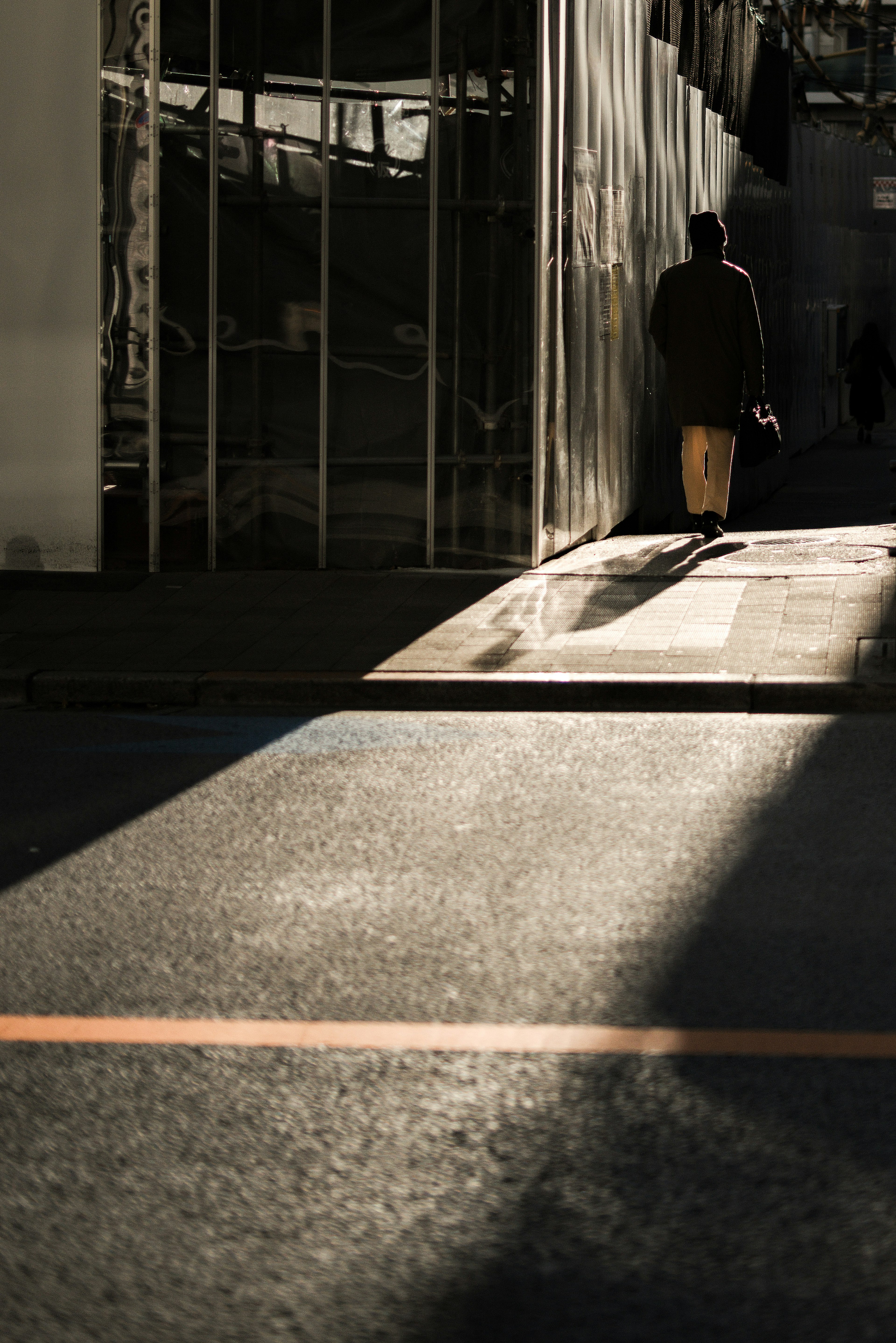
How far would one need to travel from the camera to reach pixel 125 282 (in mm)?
11609

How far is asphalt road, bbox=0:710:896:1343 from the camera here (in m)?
3.14

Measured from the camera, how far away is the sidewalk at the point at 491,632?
8.53 m

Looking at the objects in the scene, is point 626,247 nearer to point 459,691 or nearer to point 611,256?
point 611,256

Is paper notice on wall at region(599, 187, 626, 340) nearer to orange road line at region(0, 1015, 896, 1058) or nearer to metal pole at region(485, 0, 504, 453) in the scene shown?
metal pole at region(485, 0, 504, 453)

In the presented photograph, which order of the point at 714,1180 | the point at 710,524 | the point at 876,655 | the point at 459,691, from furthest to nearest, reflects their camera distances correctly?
the point at 710,524
the point at 876,655
the point at 459,691
the point at 714,1180

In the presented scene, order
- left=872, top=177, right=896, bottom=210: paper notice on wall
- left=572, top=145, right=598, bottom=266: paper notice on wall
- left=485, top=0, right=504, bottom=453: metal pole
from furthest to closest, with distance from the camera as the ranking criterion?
left=872, top=177, right=896, bottom=210: paper notice on wall < left=572, top=145, right=598, bottom=266: paper notice on wall < left=485, top=0, right=504, bottom=453: metal pole

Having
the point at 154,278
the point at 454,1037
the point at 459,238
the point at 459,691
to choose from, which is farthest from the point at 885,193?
the point at 454,1037

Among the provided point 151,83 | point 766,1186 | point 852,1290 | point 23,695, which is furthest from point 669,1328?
point 151,83

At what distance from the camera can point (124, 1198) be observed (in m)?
3.49

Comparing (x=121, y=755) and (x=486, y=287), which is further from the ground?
(x=486, y=287)

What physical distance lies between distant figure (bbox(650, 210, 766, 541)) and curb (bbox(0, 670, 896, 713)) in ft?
15.0

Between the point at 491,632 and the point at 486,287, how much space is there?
9.30 ft

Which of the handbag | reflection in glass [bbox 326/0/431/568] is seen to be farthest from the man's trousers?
reflection in glass [bbox 326/0/431/568]

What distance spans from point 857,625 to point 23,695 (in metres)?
4.12
